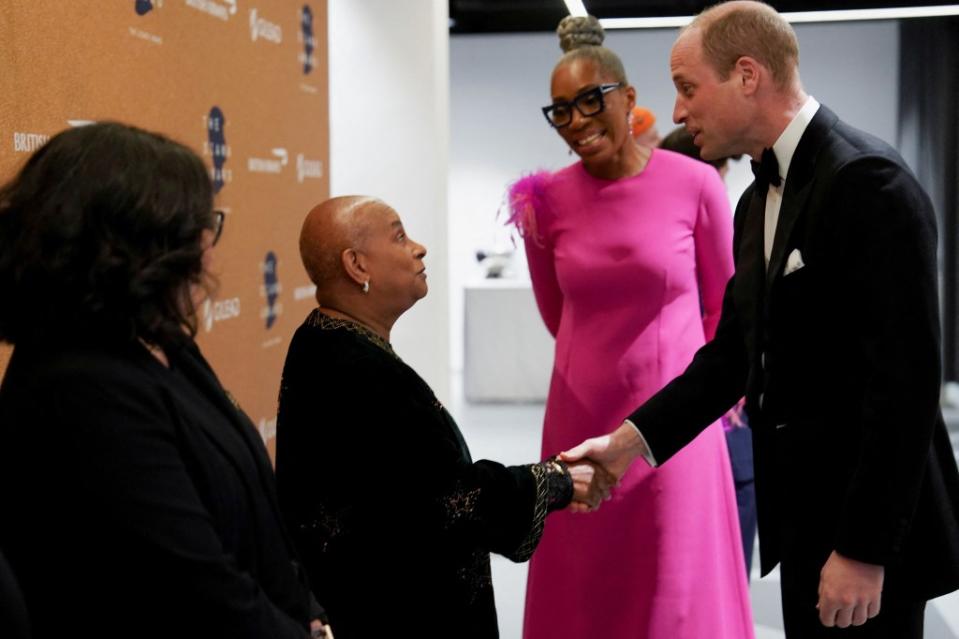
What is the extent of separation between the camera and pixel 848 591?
5.92 ft

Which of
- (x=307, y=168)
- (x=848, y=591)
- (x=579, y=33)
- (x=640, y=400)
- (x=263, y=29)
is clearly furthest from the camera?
(x=307, y=168)

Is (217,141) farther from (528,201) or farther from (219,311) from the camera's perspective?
(528,201)

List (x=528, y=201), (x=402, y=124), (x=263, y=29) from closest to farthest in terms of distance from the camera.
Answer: (x=528, y=201) < (x=263, y=29) < (x=402, y=124)

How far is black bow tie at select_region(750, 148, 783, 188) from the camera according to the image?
203cm

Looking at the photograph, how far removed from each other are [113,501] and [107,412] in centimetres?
9

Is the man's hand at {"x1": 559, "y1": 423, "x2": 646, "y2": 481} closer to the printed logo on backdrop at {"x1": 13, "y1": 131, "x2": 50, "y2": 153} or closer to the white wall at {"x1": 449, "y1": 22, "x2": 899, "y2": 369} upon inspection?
the printed logo on backdrop at {"x1": 13, "y1": 131, "x2": 50, "y2": 153}

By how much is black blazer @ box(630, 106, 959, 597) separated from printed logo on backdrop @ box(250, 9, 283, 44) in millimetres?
1594

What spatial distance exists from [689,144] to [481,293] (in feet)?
17.3

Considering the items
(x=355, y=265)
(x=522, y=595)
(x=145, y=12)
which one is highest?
(x=145, y=12)

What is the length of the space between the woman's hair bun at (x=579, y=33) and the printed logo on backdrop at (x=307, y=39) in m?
0.87

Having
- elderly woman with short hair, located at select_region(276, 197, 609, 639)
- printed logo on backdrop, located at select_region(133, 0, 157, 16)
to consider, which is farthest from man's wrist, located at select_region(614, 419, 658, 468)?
printed logo on backdrop, located at select_region(133, 0, 157, 16)

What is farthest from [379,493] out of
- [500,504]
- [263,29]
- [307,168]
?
[307,168]

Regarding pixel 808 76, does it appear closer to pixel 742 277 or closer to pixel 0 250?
pixel 742 277

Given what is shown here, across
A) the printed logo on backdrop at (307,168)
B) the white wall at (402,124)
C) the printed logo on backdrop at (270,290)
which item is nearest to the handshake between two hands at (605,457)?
the printed logo on backdrop at (270,290)
